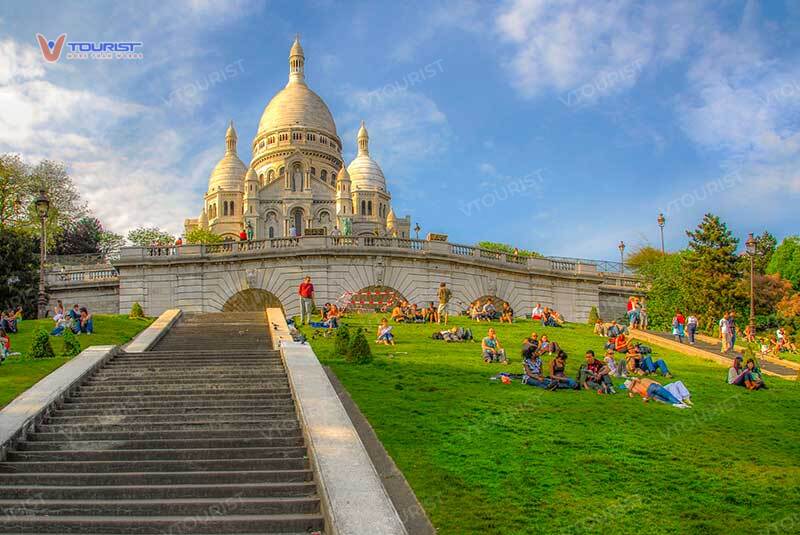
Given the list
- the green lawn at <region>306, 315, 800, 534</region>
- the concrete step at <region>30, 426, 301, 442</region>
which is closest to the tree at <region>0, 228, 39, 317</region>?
the green lawn at <region>306, 315, 800, 534</region>

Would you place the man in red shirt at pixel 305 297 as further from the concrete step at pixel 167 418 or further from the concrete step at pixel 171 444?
the concrete step at pixel 171 444

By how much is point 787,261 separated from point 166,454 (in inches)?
2483

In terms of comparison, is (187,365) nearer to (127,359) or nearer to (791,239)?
(127,359)

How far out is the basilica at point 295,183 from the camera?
108 m

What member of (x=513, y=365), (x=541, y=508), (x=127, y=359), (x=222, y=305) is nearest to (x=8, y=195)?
(x=222, y=305)

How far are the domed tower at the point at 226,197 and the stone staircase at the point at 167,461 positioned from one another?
93.0 meters

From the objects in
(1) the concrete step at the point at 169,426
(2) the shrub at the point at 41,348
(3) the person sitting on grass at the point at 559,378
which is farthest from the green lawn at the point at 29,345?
(3) the person sitting on grass at the point at 559,378

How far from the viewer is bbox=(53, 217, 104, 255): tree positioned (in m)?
66.0

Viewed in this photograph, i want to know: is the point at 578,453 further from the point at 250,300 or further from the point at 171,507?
the point at 250,300

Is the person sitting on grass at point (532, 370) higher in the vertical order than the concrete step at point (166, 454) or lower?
higher

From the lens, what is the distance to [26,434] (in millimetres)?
13438

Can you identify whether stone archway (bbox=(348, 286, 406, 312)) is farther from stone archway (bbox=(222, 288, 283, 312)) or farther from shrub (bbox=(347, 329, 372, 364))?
shrub (bbox=(347, 329, 372, 364))

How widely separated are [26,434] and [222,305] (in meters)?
23.4

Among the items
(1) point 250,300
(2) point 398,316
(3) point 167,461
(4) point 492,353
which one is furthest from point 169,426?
(1) point 250,300
